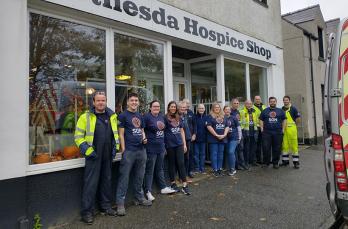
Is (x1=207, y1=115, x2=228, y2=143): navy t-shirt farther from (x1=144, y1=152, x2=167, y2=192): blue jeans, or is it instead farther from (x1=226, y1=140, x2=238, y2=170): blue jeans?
(x1=144, y1=152, x2=167, y2=192): blue jeans

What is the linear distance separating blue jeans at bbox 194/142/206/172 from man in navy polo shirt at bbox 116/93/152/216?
2.36m

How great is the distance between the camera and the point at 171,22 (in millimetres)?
6230

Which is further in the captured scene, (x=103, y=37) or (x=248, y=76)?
(x=248, y=76)

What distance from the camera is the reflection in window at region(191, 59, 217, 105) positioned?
8.74m

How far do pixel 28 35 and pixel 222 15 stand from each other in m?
5.22

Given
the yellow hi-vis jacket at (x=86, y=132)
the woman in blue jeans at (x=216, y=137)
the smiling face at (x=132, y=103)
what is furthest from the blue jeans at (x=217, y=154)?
the yellow hi-vis jacket at (x=86, y=132)

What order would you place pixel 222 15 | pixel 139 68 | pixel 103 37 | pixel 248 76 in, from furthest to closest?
1. pixel 248 76
2. pixel 222 15
3. pixel 139 68
4. pixel 103 37

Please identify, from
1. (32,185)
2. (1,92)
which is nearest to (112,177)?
(32,185)

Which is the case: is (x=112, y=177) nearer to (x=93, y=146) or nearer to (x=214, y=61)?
(x=93, y=146)

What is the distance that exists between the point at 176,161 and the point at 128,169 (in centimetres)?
120

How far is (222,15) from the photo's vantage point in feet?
26.1

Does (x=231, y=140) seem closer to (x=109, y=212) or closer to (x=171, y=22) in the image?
(x=171, y=22)

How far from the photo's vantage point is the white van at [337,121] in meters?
3.00

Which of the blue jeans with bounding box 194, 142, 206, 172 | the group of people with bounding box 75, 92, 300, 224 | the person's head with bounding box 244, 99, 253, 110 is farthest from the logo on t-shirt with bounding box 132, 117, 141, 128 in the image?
the person's head with bounding box 244, 99, 253, 110
